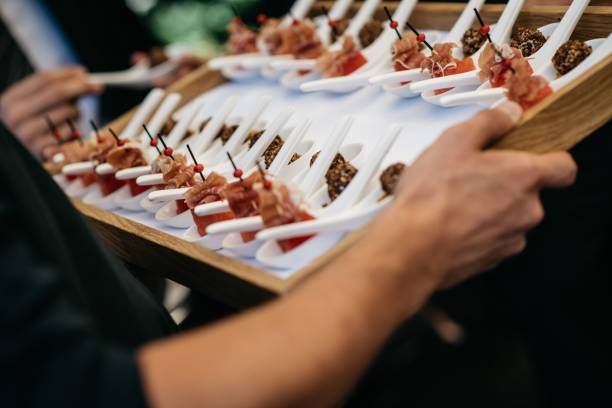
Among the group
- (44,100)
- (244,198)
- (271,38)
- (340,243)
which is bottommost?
(340,243)

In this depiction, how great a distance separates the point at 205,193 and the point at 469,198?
0.67 meters

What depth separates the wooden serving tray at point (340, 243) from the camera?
123 centimetres

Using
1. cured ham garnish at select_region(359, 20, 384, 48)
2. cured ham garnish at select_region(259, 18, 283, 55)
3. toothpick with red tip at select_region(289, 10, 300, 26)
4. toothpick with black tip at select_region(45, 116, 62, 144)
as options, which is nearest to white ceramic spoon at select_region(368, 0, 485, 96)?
cured ham garnish at select_region(359, 20, 384, 48)

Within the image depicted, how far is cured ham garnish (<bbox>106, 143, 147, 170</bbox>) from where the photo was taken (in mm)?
1875

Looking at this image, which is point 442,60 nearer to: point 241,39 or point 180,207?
point 180,207

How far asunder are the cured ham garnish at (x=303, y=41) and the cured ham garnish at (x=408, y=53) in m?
0.42

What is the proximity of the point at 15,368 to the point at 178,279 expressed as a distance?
0.75 m

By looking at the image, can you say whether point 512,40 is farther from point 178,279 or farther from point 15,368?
point 15,368

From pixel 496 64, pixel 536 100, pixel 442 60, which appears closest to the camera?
pixel 536 100

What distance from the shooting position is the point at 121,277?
1199 mm

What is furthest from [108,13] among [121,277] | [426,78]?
[121,277]

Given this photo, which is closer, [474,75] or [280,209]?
[280,209]

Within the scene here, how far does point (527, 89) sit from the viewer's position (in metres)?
1.34

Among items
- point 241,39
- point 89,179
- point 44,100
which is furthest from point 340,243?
point 44,100
